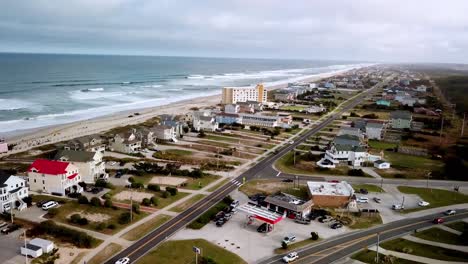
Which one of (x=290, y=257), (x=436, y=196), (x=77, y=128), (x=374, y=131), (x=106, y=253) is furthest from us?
(x=77, y=128)

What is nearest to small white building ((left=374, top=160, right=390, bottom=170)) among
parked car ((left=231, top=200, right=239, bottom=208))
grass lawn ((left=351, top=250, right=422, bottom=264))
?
parked car ((left=231, top=200, right=239, bottom=208))

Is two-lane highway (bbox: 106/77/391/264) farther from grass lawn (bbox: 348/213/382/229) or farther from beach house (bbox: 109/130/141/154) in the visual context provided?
beach house (bbox: 109/130/141/154)

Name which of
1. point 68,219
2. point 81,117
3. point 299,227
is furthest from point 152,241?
point 81,117

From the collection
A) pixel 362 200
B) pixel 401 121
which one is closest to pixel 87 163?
pixel 362 200

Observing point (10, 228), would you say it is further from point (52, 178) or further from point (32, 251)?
point (52, 178)

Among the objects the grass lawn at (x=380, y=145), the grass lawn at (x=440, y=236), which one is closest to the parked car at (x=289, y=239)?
the grass lawn at (x=440, y=236)

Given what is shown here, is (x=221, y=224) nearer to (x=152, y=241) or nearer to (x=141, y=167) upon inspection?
(x=152, y=241)

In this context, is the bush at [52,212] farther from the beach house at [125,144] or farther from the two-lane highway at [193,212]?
the beach house at [125,144]
